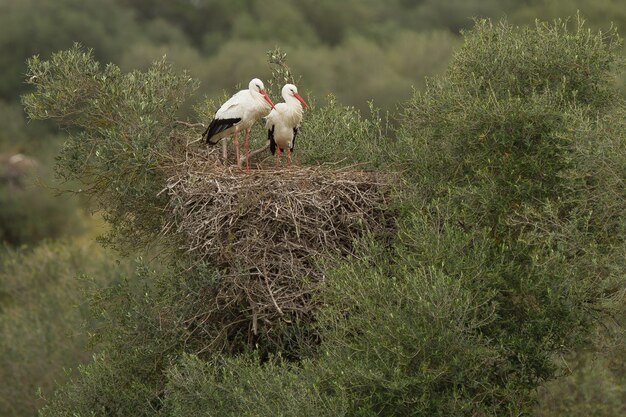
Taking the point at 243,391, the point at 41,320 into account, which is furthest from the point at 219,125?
the point at 41,320

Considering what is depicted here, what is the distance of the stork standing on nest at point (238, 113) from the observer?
15594 millimetres

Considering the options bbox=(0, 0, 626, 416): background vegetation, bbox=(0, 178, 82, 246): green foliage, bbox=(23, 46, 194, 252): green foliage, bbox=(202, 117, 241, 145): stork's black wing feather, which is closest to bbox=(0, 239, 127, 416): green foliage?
bbox=(0, 178, 82, 246): green foliage

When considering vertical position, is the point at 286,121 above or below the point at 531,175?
above

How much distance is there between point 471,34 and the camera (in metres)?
16.2

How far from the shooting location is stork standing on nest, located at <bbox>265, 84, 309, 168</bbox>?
15.8m

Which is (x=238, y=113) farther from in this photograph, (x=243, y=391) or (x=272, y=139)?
(x=243, y=391)

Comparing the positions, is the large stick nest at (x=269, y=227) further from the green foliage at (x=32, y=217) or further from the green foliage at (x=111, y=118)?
the green foliage at (x=32, y=217)

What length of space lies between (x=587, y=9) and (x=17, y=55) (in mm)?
31023

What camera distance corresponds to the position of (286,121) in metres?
15.8

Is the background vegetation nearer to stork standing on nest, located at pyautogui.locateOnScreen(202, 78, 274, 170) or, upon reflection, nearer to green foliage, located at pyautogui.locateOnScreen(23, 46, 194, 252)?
green foliage, located at pyautogui.locateOnScreen(23, 46, 194, 252)

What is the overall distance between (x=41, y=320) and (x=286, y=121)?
749 inches

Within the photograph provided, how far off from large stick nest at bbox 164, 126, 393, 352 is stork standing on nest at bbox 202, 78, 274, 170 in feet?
2.80

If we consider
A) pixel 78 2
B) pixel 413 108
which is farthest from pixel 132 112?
pixel 78 2

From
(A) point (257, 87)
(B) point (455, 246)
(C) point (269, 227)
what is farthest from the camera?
(A) point (257, 87)
